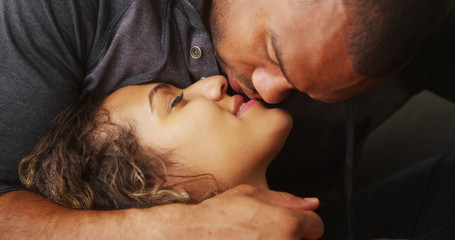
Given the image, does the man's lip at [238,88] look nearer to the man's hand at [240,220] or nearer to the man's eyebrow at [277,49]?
the man's eyebrow at [277,49]

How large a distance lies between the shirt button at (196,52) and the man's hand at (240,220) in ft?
1.16

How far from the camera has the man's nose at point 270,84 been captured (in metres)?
0.97

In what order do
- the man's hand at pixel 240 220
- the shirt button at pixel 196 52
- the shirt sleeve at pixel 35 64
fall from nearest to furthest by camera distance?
the man's hand at pixel 240 220 → the shirt sleeve at pixel 35 64 → the shirt button at pixel 196 52

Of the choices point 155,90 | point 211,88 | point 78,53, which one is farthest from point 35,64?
point 211,88

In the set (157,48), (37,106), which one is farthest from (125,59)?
(37,106)

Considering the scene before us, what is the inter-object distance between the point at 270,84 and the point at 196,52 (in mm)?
204

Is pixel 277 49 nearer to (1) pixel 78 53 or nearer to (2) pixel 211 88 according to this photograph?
(2) pixel 211 88

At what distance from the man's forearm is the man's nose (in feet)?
1.13

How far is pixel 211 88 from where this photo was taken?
1.00 metres

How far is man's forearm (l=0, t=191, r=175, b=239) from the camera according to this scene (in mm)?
835

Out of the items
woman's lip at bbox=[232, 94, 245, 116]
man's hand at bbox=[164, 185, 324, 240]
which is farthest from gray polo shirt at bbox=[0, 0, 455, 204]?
man's hand at bbox=[164, 185, 324, 240]

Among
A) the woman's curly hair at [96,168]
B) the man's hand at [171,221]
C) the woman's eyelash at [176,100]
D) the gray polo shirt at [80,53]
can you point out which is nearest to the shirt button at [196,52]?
the gray polo shirt at [80,53]

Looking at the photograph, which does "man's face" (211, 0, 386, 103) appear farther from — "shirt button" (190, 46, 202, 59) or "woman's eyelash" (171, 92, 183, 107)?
"woman's eyelash" (171, 92, 183, 107)

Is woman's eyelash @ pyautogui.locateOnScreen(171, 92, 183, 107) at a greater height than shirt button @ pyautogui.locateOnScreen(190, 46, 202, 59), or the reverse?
shirt button @ pyautogui.locateOnScreen(190, 46, 202, 59)
